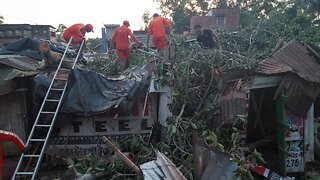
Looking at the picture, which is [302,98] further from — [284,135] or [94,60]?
[94,60]

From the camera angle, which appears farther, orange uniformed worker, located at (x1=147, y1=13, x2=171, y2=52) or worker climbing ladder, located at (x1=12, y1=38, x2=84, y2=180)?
orange uniformed worker, located at (x1=147, y1=13, x2=171, y2=52)

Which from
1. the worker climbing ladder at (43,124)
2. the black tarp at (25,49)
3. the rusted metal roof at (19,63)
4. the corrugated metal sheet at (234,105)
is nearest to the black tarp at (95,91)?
the worker climbing ladder at (43,124)

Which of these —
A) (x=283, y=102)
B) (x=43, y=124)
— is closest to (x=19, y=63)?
(x=43, y=124)

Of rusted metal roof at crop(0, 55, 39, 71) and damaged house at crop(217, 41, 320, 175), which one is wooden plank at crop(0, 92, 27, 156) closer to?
rusted metal roof at crop(0, 55, 39, 71)

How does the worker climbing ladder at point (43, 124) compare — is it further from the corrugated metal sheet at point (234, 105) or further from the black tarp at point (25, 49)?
the corrugated metal sheet at point (234, 105)

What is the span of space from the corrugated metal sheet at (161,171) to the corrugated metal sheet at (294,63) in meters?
2.46

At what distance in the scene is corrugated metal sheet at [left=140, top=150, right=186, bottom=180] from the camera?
12.0ft

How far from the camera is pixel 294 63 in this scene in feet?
17.9

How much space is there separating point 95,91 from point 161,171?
274cm

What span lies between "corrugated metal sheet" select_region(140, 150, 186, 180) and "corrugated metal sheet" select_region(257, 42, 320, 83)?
2.46 meters

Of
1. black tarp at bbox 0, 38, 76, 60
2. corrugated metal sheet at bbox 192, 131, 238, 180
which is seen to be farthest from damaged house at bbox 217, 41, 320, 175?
black tarp at bbox 0, 38, 76, 60

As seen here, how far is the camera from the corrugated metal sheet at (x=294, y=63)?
522cm

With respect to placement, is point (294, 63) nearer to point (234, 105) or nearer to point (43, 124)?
point (234, 105)

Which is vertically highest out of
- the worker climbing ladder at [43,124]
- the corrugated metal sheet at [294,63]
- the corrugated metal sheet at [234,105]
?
the corrugated metal sheet at [294,63]
